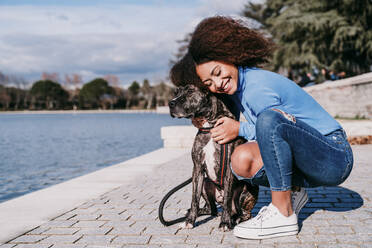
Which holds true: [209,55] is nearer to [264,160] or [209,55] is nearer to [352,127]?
[264,160]

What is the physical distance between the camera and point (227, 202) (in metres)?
3.23

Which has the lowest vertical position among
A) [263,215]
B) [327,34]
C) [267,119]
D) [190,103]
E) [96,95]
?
[263,215]

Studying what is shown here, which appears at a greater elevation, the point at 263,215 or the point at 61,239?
the point at 263,215

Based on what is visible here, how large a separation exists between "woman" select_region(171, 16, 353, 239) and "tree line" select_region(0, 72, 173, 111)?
4398 inches

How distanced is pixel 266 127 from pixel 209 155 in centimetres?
61

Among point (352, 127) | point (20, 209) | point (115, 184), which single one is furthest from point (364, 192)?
point (352, 127)

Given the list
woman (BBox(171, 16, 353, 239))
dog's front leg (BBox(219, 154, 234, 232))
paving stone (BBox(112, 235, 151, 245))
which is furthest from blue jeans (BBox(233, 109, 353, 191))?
paving stone (BBox(112, 235, 151, 245))

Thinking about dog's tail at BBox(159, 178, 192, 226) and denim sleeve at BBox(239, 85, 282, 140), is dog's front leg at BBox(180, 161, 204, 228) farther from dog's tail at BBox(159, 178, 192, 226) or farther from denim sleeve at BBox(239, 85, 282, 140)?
denim sleeve at BBox(239, 85, 282, 140)

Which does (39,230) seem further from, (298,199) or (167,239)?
(298,199)

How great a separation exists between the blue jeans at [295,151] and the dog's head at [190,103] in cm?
53

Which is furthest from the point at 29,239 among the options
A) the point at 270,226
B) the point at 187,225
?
the point at 270,226

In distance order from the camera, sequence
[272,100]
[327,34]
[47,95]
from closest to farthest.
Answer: [272,100] < [327,34] < [47,95]

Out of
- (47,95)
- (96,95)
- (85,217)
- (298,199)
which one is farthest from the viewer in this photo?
(96,95)

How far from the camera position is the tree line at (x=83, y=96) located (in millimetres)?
119500
